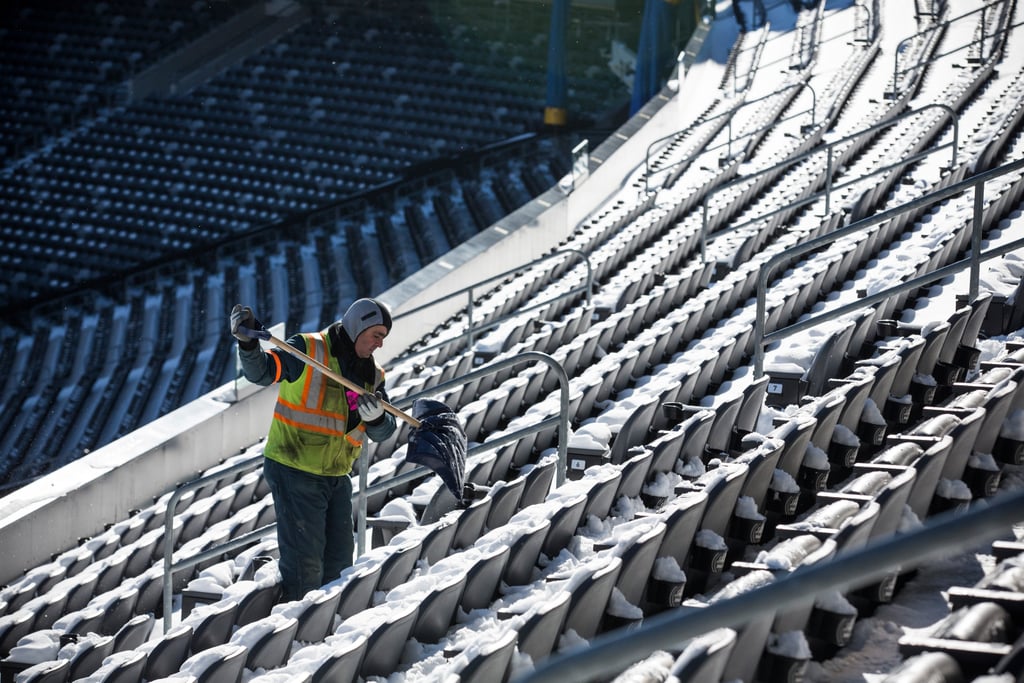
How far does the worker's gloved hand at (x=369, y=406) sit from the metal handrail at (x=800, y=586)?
3.18 meters

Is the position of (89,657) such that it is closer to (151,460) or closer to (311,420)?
(311,420)

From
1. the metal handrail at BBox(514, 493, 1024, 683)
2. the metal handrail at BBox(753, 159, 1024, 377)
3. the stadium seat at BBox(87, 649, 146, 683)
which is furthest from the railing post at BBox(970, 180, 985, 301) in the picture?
the metal handrail at BBox(514, 493, 1024, 683)

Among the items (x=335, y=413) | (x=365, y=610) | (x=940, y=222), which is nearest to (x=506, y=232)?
(x=940, y=222)

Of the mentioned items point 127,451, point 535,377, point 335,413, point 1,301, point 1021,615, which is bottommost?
point 1,301

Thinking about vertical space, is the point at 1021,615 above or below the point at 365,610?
above

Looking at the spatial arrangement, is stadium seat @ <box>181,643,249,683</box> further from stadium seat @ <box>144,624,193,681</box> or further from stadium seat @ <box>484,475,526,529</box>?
stadium seat @ <box>484,475,526,529</box>

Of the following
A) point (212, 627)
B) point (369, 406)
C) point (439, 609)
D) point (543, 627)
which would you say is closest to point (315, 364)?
point (369, 406)

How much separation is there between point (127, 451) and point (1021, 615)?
738 centimetres

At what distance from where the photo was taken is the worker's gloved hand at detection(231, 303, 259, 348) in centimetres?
473

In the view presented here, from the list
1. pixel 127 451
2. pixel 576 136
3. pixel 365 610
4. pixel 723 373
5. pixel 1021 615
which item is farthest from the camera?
pixel 576 136

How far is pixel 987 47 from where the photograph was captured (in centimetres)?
1677

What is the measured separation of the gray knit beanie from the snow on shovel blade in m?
0.44

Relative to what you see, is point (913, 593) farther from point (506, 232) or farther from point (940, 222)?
point (506, 232)

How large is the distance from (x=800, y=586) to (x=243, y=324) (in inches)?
130
